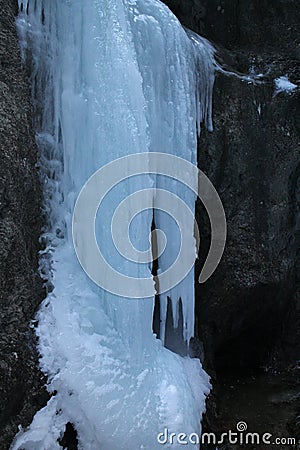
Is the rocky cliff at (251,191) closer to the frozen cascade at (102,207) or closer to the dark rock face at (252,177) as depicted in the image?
the dark rock face at (252,177)

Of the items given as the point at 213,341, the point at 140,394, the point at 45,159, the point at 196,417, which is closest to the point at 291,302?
the point at 213,341

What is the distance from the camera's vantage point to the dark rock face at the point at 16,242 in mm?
2688

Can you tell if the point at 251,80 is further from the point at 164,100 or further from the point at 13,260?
the point at 13,260

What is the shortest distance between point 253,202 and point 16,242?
8.71 ft

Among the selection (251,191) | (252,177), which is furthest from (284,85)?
(251,191)

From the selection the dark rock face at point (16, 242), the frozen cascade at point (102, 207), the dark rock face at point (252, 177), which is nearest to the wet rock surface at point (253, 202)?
the dark rock face at point (252, 177)

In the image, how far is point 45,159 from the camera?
3391 millimetres

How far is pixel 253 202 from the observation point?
480 cm

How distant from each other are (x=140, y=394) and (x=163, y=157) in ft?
5.87

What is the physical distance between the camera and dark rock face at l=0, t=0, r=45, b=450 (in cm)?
269

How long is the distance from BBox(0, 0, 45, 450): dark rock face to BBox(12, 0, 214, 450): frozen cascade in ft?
0.35

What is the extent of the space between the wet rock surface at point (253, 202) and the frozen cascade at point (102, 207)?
858mm

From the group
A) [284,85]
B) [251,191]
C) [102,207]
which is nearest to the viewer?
[102,207]

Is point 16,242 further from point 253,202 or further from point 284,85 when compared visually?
point 284,85
